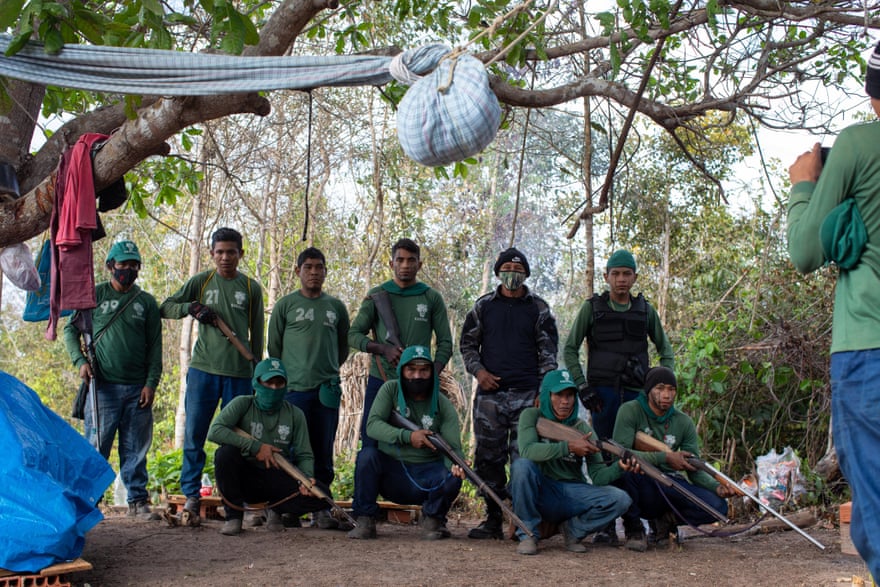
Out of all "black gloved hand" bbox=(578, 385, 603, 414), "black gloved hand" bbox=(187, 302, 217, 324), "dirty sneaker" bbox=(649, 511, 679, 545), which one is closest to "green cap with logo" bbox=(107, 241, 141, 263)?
"black gloved hand" bbox=(187, 302, 217, 324)

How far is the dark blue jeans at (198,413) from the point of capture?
6395 millimetres

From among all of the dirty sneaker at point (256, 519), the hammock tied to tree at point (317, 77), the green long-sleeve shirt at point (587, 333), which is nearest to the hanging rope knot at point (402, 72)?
the hammock tied to tree at point (317, 77)

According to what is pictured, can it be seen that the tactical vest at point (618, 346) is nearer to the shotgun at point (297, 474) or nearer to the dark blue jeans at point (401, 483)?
the dark blue jeans at point (401, 483)

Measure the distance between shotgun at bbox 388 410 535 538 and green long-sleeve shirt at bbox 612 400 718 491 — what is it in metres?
0.90

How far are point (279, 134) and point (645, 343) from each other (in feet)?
28.6


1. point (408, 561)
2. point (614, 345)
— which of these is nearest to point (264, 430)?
point (408, 561)

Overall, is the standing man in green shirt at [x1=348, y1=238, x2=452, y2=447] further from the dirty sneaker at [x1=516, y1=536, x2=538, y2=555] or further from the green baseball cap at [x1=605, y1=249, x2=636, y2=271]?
the dirty sneaker at [x1=516, y1=536, x2=538, y2=555]

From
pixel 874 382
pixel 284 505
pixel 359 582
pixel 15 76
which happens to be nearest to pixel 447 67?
pixel 874 382

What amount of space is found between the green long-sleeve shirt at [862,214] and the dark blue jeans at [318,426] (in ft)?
15.1

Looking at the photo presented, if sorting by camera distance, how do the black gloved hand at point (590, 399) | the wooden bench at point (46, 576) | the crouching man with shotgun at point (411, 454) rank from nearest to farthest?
the wooden bench at point (46, 576)
the crouching man with shotgun at point (411, 454)
the black gloved hand at point (590, 399)

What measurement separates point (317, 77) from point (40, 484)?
233cm

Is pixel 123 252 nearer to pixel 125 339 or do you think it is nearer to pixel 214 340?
pixel 125 339

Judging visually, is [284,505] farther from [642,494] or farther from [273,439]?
[642,494]

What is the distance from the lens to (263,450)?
5906 millimetres
